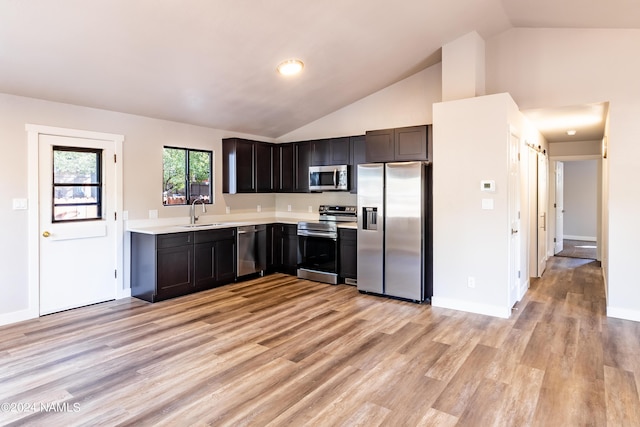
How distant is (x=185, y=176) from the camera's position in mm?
5645

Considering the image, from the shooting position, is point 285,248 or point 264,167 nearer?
point 285,248

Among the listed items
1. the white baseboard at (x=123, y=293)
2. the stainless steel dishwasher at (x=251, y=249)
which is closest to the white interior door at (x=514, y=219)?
the stainless steel dishwasher at (x=251, y=249)

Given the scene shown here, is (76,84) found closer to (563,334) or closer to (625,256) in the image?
(563,334)

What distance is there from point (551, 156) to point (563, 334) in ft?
17.0

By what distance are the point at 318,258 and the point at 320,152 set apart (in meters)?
1.70

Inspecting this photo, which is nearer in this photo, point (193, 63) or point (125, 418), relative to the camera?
point (125, 418)

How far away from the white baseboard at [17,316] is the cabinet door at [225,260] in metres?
2.07

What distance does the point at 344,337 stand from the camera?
3.61m

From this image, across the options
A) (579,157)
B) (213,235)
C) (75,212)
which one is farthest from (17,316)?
(579,157)

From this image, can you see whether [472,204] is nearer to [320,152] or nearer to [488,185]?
[488,185]

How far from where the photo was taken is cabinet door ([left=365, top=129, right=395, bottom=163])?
17.3 ft

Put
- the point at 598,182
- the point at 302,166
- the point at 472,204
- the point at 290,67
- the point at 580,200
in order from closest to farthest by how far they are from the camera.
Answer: the point at 472,204
the point at 290,67
the point at 302,166
the point at 598,182
the point at 580,200

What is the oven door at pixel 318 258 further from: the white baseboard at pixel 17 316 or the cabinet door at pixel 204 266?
the white baseboard at pixel 17 316

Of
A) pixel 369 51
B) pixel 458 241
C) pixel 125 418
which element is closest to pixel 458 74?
pixel 369 51
